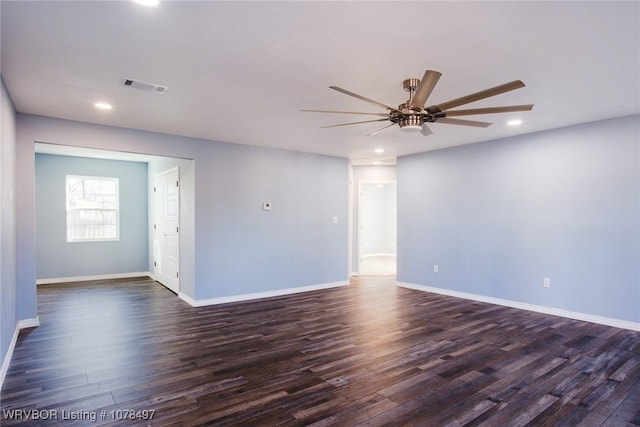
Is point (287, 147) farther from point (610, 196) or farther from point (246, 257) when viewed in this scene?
point (610, 196)

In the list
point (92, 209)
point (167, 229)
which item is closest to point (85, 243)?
point (92, 209)

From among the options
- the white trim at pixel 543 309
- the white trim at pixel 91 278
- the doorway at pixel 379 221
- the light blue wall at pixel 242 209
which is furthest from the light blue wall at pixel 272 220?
the doorway at pixel 379 221

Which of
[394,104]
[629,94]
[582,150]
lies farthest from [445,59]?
[582,150]

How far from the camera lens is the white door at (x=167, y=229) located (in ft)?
19.7

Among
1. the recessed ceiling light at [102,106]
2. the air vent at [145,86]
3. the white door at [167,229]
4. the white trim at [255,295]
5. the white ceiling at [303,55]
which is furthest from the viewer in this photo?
the white door at [167,229]

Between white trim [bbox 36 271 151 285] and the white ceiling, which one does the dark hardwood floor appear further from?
the white ceiling

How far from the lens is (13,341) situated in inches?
136

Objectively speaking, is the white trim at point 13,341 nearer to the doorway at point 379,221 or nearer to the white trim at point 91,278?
the white trim at point 91,278

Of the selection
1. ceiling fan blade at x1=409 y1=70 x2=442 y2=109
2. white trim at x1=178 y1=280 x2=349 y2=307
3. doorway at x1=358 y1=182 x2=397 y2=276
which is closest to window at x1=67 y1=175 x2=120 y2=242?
white trim at x1=178 y1=280 x2=349 y2=307

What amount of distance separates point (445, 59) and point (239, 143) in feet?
12.1

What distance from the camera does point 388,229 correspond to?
37.6ft

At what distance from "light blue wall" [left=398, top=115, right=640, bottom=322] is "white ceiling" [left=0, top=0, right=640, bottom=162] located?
A: 28.4 inches

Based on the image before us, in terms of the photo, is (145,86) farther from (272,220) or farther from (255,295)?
(255,295)

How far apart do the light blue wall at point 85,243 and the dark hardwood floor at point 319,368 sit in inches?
92.4
